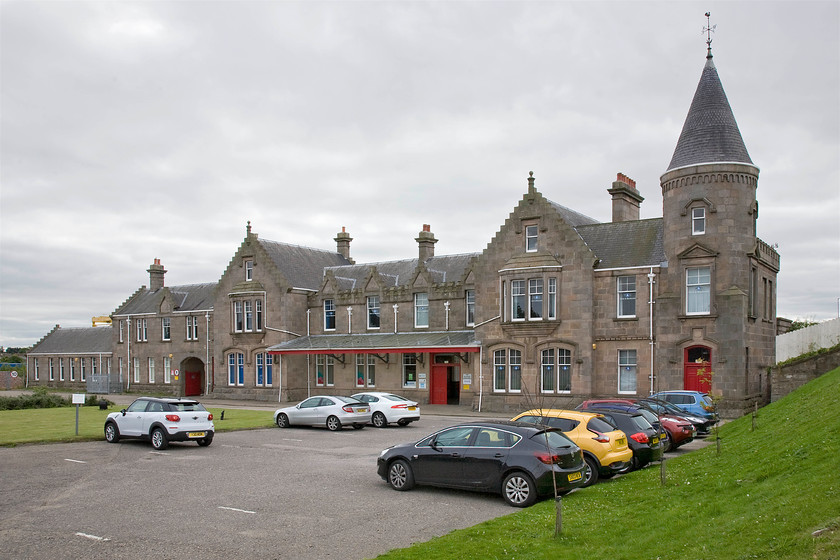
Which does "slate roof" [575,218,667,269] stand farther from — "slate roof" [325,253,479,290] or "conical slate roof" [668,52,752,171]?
"slate roof" [325,253,479,290]

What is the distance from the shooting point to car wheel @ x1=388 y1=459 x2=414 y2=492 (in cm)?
1490

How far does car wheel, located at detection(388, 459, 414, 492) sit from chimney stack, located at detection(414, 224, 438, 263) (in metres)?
31.3

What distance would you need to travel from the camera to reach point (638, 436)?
674 inches

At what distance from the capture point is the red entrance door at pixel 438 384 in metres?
41.6

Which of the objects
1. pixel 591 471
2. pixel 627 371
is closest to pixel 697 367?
pixel 627 371

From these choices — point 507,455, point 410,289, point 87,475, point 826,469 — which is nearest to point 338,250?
point 410,289

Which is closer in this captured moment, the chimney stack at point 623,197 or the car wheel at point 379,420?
the car wheel at point 379,420

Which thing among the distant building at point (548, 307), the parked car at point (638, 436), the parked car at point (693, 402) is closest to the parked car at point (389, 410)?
the distant building at point (548, 307)

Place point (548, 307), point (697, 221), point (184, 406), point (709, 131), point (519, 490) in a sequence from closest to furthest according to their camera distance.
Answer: point (519, 490) < point (184, 406) < point (709, 131) < point (697, 221) < point (548, 307)

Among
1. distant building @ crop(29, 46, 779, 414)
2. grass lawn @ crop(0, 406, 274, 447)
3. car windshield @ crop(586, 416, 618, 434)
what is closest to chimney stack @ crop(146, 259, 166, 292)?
distant building @ crop(29, 46, 779, 414)

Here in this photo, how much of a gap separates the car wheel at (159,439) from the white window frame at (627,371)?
70.5 ft

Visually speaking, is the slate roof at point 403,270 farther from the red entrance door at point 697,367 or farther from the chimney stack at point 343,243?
the red entrance door at point 697,367

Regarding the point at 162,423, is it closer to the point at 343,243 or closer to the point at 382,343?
the point at 382,343

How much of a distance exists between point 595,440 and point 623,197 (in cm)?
2566
